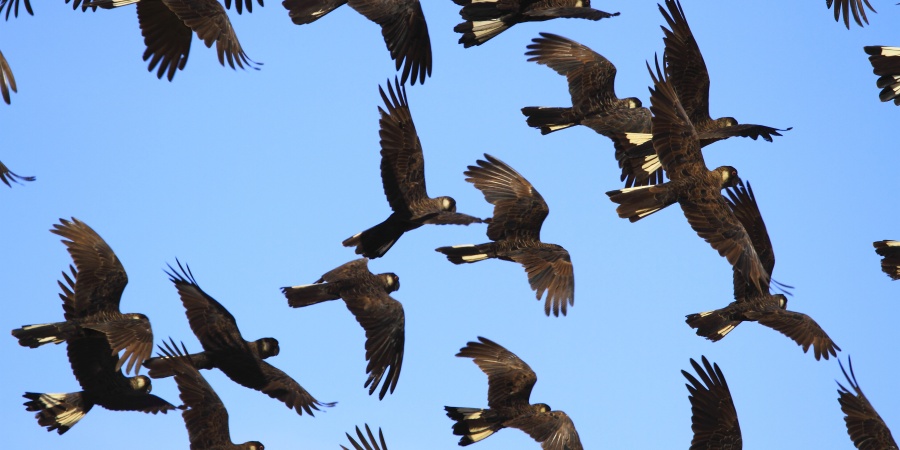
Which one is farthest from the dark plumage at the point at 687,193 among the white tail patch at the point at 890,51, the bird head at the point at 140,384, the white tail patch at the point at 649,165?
the bird head at the point at 140,384

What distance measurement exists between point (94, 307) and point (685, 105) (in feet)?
27.7

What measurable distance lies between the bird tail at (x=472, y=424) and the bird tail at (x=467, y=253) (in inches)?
76.3

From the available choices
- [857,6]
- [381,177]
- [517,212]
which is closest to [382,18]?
[381,177]

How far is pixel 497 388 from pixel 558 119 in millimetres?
3873

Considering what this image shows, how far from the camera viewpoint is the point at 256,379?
17562 mm

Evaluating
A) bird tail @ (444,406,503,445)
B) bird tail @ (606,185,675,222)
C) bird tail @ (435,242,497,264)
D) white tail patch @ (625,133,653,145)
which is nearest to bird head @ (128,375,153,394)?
bird tail @ (444,406,503,445)

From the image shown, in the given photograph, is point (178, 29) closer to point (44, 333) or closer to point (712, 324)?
point (44, 333)

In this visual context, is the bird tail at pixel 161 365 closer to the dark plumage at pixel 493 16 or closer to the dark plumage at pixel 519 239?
the dark plumage at pixel 519 239

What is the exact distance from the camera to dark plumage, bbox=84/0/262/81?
609 inches

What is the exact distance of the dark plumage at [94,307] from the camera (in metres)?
17.3

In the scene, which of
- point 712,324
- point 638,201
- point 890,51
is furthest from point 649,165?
point 890,51

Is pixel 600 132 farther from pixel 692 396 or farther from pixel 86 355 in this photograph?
pixel 86 355

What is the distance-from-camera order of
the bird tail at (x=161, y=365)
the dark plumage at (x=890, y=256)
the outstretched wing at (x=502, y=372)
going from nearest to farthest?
the bird tail at (x=161, y=365) → the outstretched wing at (x=502, y=372) → the dark plumage at (x=890, y=256)

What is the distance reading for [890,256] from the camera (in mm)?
20766
